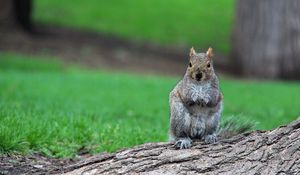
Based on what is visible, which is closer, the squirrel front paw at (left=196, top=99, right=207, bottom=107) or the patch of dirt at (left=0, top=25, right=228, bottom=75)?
the squirrel front paw at (left=196, top=99, right=207, bottom=107)

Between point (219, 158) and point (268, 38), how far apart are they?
1356cm

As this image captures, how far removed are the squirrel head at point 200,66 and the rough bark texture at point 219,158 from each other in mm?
588

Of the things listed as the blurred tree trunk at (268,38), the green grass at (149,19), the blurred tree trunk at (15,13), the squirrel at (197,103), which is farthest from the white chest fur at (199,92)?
the green grass at (149,19)

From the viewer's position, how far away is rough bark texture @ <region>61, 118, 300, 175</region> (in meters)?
5.48

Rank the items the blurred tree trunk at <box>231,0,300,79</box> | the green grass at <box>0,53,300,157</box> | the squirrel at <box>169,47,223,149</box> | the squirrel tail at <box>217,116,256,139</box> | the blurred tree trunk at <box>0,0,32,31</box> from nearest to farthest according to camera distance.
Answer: the squirrel at <box>169,47,223,149</box>
the squirrel tail at <box>217,116,256,139</box>
the green grass at <box>0,53,300,157</box>
the blurred tree trunk at <box>231,0,300,79</box>
the blurred tree trunk at <box>0,0,32,31</box>

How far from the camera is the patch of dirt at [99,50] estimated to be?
20234 mm

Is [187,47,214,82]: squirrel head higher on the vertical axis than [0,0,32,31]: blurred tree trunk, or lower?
lower

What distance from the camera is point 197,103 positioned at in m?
6.02

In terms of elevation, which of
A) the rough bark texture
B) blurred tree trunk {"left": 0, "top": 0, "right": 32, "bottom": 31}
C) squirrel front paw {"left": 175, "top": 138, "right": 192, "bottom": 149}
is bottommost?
the rough bark texture

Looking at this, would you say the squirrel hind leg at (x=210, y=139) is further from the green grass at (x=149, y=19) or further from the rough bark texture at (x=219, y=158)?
the green grass at (x=149, y=19)

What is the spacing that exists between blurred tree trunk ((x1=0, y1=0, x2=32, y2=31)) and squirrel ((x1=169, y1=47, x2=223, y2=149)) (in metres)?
15.1

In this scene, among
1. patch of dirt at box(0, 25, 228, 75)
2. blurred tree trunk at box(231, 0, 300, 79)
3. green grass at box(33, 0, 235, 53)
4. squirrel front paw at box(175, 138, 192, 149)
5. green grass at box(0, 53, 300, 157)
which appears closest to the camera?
squirrel front paw at box(175, 138, 192, 149)

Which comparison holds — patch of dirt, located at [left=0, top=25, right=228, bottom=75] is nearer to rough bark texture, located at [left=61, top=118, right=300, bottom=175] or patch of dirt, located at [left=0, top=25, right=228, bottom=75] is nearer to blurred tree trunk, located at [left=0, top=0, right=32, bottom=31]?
blurred tree trunk, located at [left=0, top=0, right=32, bottom=31]

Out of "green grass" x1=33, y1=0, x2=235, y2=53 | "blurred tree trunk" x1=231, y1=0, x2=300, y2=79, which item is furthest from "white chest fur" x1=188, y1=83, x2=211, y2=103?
"green grass" x1=33, y1=0, x2=235, y2=53
